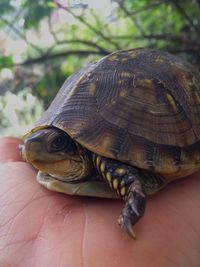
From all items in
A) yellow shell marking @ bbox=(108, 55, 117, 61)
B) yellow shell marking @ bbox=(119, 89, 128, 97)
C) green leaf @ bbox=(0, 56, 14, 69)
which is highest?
yellow shell marking @ bbox=(108, 55, 117, 61)

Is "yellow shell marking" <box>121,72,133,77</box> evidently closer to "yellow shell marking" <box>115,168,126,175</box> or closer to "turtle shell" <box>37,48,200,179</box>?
"turtle shell" <box>37,48,200,179</box>

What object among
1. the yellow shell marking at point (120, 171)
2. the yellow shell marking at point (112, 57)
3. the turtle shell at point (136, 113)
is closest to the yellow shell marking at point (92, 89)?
the turtle shell at point (136, 113)

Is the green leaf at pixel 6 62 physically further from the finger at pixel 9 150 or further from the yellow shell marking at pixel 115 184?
the yellow shell marking at pixel 115 184

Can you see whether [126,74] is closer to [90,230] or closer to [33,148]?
[33,148]

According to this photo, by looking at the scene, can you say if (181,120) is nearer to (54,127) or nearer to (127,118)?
(127,118)

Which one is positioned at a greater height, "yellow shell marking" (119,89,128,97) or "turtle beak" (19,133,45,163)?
"yellow shell marking" (119,89,128,97)

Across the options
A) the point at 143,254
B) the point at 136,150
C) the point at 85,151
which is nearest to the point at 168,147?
the point at 136,150

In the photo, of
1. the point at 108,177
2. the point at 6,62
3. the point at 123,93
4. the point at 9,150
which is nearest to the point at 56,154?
the point at 108,177

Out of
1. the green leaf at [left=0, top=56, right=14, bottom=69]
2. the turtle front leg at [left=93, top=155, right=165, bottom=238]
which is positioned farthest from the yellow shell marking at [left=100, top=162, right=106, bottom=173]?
the green leaf at [left=0, top=56, right=14, bottom=69]
